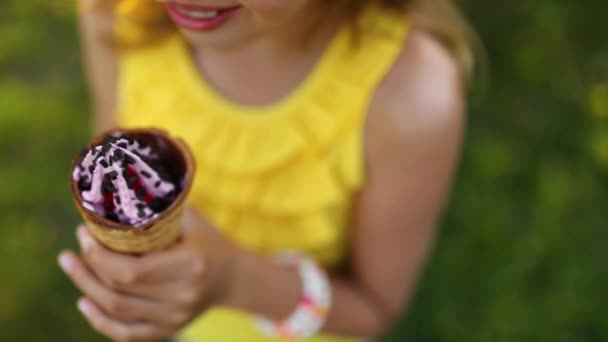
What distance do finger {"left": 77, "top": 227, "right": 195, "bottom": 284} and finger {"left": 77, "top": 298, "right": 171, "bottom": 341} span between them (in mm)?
71

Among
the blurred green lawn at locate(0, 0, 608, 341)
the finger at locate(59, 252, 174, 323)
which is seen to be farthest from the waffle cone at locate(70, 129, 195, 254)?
the blurred green lawn at locate(0, 0, 608, 341)

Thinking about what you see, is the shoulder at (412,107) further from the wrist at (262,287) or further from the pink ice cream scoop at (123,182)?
the pink ice cream scoop at (123,182)

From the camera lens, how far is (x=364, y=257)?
60.4 inches

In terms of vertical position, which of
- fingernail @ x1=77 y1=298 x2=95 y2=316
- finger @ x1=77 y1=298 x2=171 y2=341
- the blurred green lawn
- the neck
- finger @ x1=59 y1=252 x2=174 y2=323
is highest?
the neck

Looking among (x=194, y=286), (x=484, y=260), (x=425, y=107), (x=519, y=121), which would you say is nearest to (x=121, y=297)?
(x=194, y=286)

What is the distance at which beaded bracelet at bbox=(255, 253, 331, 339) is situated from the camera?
1.46 metres

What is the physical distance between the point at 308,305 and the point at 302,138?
0.30 m

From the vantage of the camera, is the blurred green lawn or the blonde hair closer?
the blonde hair

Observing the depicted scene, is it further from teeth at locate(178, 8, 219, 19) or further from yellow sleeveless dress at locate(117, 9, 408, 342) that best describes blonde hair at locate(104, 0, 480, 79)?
teeth at locate(178, 8, 219, 19)

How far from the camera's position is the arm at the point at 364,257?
1.17m

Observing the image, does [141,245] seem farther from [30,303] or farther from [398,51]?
[30,303]

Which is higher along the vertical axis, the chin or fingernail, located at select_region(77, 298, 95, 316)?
the chin

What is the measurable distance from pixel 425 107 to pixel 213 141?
376mm

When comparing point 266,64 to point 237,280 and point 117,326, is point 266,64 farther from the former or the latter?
point 117,326
